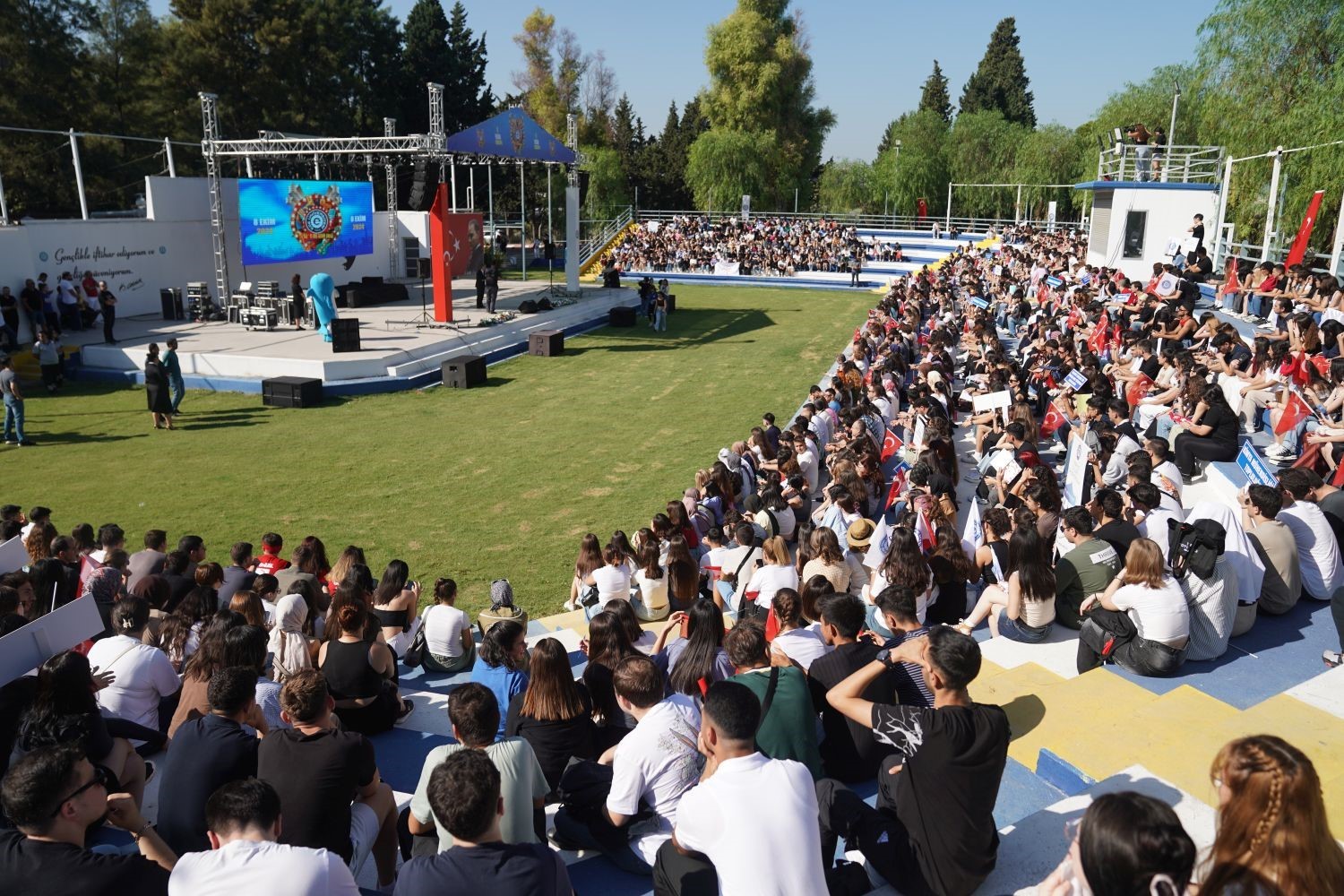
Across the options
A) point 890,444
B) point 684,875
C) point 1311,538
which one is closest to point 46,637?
point 684,875

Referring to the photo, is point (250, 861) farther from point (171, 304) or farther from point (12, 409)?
point (171, 304)

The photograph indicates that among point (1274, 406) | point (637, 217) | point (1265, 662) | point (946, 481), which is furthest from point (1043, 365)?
point (637, 217)

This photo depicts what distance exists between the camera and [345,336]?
18.5 metres

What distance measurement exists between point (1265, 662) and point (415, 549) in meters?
7.89

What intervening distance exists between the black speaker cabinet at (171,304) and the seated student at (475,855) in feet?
77.4

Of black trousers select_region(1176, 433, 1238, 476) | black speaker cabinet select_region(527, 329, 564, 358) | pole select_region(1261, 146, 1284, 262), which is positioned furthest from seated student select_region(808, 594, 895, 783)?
black speaker cabinet select_region(527, 329, 564, 358)

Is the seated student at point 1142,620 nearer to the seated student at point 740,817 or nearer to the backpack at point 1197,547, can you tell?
the backpack at point 1197,547

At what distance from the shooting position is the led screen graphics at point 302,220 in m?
23.2

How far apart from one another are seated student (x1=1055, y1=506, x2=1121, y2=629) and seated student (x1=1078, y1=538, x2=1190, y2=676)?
2.01ft

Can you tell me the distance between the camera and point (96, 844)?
13.6 feet

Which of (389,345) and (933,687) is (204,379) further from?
(933,687)

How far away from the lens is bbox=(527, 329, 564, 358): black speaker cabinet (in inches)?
859

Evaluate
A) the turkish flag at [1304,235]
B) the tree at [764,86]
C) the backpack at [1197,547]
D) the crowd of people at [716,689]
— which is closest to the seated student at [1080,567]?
the crowd of people at [716,689]

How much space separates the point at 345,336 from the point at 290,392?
9.47 ft
